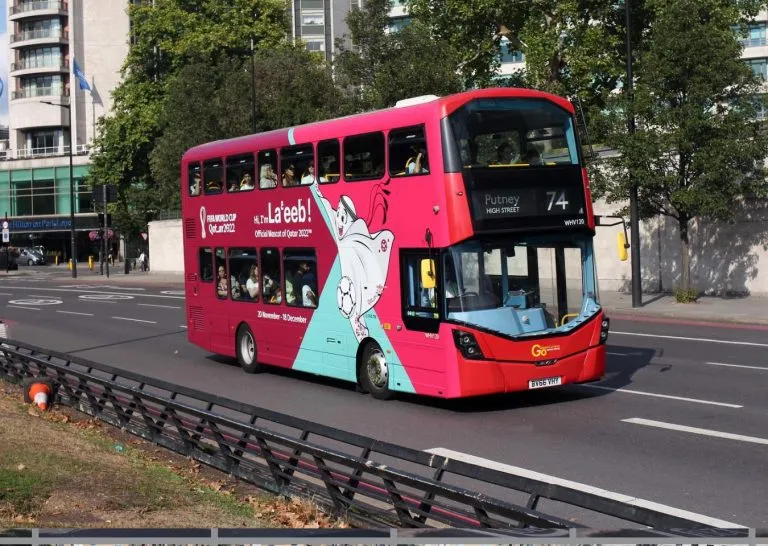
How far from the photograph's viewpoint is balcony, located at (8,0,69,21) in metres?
92.5

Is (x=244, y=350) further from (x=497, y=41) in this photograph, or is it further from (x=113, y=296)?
(x=497, y=41)

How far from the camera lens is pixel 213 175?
67.1ft

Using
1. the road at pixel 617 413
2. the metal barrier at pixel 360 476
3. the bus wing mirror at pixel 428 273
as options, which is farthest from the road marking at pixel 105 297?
the bus wing mirror at pixel 428 273

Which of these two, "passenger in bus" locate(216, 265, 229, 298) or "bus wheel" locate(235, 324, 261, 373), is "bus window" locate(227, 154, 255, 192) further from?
"bus wheel" locate(235, 324, 261, 373)

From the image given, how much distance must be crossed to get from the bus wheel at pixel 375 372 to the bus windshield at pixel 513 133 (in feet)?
10.8

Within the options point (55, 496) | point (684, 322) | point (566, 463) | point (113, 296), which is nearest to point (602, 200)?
point (684, 322)

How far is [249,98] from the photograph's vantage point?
5309 centimetres

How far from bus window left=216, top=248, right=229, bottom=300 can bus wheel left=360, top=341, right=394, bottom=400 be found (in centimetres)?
495

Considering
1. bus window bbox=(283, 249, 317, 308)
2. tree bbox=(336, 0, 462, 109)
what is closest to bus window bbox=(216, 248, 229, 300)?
bus window bbox=(283, 249, 317, 308)

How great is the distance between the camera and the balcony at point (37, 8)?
9250 cm

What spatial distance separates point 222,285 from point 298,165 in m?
3.85

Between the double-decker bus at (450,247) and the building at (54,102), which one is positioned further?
the building at (54,102)

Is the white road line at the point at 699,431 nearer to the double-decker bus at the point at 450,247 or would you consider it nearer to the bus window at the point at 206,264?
the double-decker bus at the point at 450,247

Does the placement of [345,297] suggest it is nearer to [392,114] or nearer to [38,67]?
[392,114]
